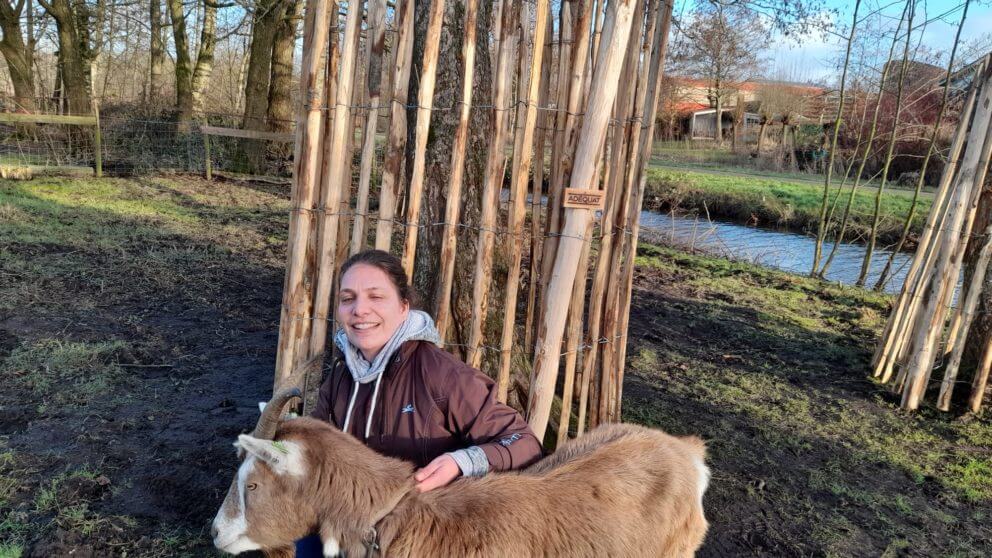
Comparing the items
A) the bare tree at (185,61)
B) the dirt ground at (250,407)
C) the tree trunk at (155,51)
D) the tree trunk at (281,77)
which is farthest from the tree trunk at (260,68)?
the dirt ground at (250,407)

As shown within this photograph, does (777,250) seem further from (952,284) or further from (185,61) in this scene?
(185,61)

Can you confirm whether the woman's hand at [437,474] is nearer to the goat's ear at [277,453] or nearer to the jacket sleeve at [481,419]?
the jacket sleeve at [481,419]

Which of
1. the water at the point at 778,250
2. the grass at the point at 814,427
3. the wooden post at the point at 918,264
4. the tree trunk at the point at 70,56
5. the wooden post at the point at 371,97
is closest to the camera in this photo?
the wooden post at the point at 371,97

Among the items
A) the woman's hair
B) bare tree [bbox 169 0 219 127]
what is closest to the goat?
the woman's hair

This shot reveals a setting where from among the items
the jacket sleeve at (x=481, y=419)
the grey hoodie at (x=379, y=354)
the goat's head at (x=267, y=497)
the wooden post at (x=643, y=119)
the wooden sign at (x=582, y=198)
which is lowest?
the goat's head at (x=267, y=497)

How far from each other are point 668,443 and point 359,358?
1341 millimetres

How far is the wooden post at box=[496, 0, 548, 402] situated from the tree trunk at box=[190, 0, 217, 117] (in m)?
16.0

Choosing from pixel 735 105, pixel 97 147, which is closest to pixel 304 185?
pixel 97 147

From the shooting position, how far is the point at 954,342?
17.1 feet

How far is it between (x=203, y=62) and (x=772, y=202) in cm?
1600

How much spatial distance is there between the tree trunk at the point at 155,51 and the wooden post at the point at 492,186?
54.9 feet

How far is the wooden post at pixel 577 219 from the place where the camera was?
3090 millimetres

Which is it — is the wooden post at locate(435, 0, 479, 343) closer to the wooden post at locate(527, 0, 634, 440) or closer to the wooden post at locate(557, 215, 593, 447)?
the wooden post at locate(527, 0, 634, 440)

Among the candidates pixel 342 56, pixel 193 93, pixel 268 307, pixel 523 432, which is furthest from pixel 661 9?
pixel 193 93
